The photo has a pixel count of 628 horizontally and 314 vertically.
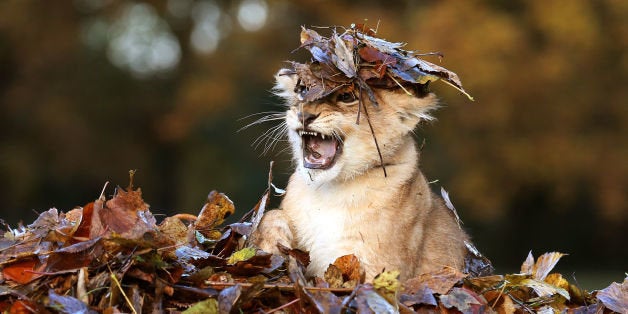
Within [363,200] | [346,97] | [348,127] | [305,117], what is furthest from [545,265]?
[305,117]

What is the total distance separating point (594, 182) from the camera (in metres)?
17.1

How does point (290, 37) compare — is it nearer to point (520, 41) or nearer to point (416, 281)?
point (520, 41)

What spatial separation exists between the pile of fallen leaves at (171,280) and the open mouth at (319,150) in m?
0.90

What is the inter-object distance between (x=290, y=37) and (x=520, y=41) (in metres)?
4.19

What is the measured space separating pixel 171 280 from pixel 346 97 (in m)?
1.76

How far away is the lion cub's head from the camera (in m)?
5.37

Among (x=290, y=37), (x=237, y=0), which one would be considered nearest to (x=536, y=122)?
(x=290, y=37)

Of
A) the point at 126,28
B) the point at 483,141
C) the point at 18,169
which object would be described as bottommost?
the point at 18,169

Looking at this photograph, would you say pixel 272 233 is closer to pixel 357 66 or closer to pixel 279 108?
pixel 357 66

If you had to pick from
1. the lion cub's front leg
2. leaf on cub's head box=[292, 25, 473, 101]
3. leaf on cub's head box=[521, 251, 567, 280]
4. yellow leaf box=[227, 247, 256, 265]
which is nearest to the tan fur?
the lion cub's front leg

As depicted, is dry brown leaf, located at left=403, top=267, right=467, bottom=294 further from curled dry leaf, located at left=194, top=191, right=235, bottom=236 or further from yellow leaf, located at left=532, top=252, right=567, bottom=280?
curled dry leaf, located at left=194, top=191, right=235, bottom=236

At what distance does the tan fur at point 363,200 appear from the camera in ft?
17.8

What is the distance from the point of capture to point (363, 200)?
18.5 ft

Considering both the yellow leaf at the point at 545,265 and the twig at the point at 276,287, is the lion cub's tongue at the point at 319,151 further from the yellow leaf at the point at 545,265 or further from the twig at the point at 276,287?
the twig at the point at 276,287
